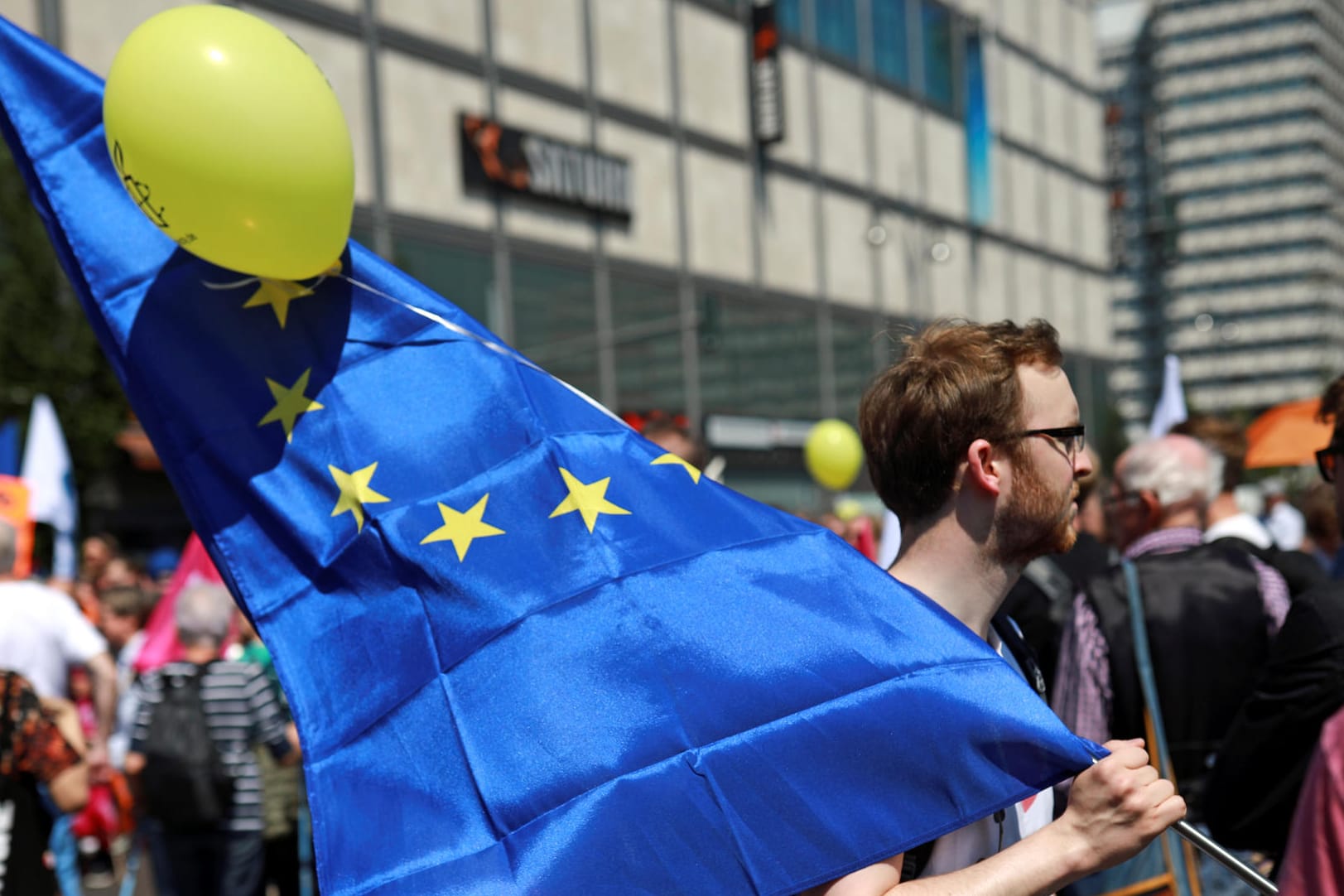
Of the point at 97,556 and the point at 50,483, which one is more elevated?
the point at 50,483

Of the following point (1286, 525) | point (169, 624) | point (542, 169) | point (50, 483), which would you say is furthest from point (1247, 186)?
point (169, 624)

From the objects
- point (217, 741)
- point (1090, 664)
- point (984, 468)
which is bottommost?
point (217, 741)

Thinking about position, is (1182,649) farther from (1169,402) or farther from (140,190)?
(1169,402)

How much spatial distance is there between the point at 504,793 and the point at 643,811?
0.24 metres

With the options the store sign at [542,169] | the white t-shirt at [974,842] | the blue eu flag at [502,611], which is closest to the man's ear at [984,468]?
the blue eu flag at [502,611]

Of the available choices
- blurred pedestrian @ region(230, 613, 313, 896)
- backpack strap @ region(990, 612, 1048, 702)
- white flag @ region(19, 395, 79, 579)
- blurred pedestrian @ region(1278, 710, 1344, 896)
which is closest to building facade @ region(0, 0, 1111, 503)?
white flag @ region(19, 395, 79, 579)

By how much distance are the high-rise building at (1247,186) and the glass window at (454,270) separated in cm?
8949

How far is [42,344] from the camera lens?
1415 cm

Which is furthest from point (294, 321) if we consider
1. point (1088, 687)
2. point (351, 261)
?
point (1088, 687)

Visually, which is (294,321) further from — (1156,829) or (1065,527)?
(1156,829)

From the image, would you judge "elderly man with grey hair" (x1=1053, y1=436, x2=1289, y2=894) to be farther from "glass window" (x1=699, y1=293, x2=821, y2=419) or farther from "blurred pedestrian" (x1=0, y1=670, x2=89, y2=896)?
"glass window" (x1=699, y1=293, x2=821, y2=419)

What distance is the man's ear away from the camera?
2178 millimetres

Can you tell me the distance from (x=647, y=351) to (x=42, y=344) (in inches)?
433

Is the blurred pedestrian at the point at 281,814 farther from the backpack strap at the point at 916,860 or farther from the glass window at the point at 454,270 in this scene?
the glass window at the point at 454,270
